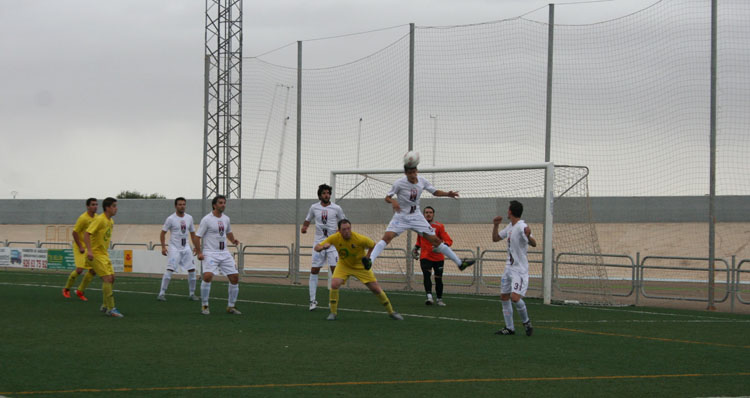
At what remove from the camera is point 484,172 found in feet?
69.5

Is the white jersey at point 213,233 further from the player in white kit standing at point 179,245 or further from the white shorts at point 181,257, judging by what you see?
the white shorts at point 181,257

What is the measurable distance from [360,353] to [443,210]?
1783 cm

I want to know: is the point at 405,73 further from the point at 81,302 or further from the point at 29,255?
the point at 29,255

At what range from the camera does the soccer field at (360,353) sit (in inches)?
316

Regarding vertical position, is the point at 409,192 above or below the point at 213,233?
above

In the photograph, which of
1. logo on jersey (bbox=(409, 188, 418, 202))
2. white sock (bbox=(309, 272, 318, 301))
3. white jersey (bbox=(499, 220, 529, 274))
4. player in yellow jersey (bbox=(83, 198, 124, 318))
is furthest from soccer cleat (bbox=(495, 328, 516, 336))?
player in yellow jersey (bbox=(83, 198, 124, 318))

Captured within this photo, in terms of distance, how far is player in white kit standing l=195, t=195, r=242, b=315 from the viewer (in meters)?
15.0

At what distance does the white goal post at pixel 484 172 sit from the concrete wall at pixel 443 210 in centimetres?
47

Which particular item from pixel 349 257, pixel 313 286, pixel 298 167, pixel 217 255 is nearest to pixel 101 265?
pixel 217 255

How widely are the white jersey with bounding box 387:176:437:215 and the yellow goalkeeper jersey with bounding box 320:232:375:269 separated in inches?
61.0

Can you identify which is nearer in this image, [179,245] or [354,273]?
[354,273]

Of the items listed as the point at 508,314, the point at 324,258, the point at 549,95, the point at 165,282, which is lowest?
the point at 165,282

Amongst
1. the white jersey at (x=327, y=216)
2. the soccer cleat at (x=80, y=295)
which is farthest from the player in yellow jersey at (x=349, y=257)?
the soccer cleat at (x=80, y=295)

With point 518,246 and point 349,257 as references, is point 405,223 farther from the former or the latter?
point 518,246
